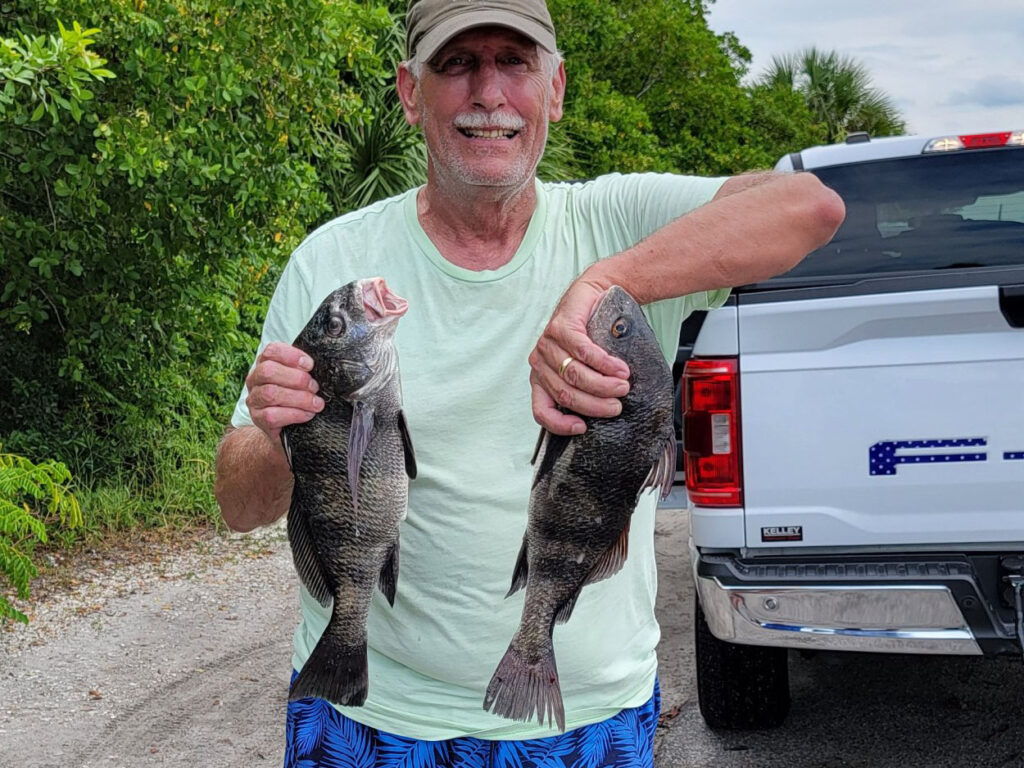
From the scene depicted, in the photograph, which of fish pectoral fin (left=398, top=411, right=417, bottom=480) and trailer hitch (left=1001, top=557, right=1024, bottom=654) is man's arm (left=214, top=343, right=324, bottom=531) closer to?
fish pectoral fin (left=398, top=411, right=417, bottom=480)

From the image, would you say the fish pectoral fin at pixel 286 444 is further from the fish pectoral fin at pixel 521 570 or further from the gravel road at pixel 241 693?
the gravel road at pixel 241 693

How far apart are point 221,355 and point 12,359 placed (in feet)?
4.99

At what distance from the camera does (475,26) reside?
1924 millimetres

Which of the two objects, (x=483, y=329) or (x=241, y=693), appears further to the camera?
(x=241, y=693)

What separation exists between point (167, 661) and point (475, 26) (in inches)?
196

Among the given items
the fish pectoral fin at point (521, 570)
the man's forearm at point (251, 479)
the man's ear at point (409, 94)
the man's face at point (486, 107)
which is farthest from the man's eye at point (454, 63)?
the fish pectoral fin at point (521, 570)

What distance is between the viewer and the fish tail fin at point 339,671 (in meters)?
1.75

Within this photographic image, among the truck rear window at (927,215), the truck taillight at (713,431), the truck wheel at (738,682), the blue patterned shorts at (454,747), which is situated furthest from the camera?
the truck wheel at (738,682)

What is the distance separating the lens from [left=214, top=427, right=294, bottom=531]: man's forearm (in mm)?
2025

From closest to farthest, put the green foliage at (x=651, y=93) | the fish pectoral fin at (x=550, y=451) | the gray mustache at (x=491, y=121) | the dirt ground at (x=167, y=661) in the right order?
the fish pectoral fin at (x=550, y=451), the gray mustache at (x=491, y=121), the dirt ground at (x=167, y=661), the green foliage at (x=651, y=93)

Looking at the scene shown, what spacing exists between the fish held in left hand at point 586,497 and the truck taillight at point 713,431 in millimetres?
2482

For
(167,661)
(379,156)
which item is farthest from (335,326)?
(379,156)

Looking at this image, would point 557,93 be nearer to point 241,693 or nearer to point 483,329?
point 483,329

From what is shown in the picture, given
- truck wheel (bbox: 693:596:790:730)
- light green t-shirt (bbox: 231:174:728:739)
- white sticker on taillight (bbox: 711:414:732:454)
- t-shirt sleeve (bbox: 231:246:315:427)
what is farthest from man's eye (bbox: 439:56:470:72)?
truck wheel (bbox: 693:596:790:730)
